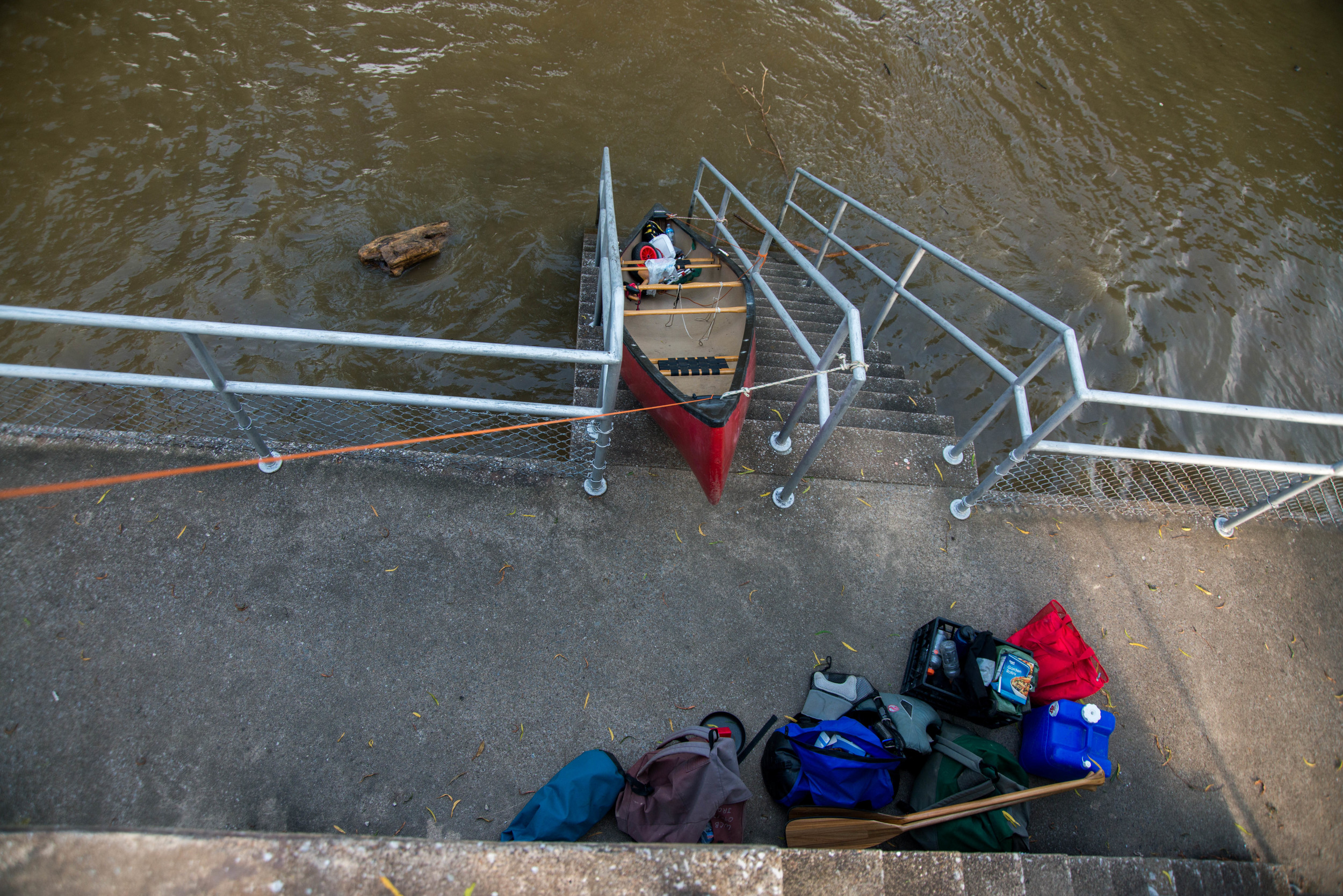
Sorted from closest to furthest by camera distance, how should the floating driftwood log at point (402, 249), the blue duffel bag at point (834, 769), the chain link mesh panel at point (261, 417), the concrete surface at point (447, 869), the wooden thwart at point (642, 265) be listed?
the concrete surface at point (447, 869)
the blue duffel bag at point (834, 769)
the chain link mesh panel at point (261, 417)
the wooden thwart at point (642, 265)
the floating driftwood log at point (402, 249)

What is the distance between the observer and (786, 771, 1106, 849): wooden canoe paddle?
8.68ft

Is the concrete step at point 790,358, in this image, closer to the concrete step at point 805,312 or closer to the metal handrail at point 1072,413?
the concrete step at point 805,312

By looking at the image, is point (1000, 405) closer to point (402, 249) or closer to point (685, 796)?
point (685, 796)

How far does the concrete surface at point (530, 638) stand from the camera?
2.73 metres

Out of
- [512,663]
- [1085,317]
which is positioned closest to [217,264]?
[512,663]

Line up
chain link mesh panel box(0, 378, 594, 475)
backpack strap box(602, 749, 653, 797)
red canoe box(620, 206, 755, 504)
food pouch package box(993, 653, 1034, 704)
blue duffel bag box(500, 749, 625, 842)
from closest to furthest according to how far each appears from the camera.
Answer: blue duffel bag box(500, 749, 625, 842) → backpack strap box(602, 749, 653, 797) → food pouch package box(993, 653, 1034, 704) → red canoe box(620, 206, 755, 504) → chain link mesh panel box(0, 378, 594, 475)

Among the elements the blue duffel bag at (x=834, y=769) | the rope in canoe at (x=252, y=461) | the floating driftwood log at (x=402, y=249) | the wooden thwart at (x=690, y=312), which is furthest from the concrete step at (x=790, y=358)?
the floating driftwood log at (x=402, y=249)

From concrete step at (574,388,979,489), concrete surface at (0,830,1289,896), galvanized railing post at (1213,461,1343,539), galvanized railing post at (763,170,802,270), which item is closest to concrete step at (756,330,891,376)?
galvanized railing post at (763,170,802,270)

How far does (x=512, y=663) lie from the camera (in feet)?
10.1

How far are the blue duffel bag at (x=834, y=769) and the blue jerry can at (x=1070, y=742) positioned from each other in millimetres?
875

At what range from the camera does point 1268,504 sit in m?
3.81

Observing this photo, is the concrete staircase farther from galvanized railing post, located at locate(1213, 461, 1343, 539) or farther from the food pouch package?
galvanized railing post, located at locate(1213, 461, 1343, 539)

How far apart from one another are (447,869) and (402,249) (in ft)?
21.3

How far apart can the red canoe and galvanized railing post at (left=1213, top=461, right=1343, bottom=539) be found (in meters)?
3.42
